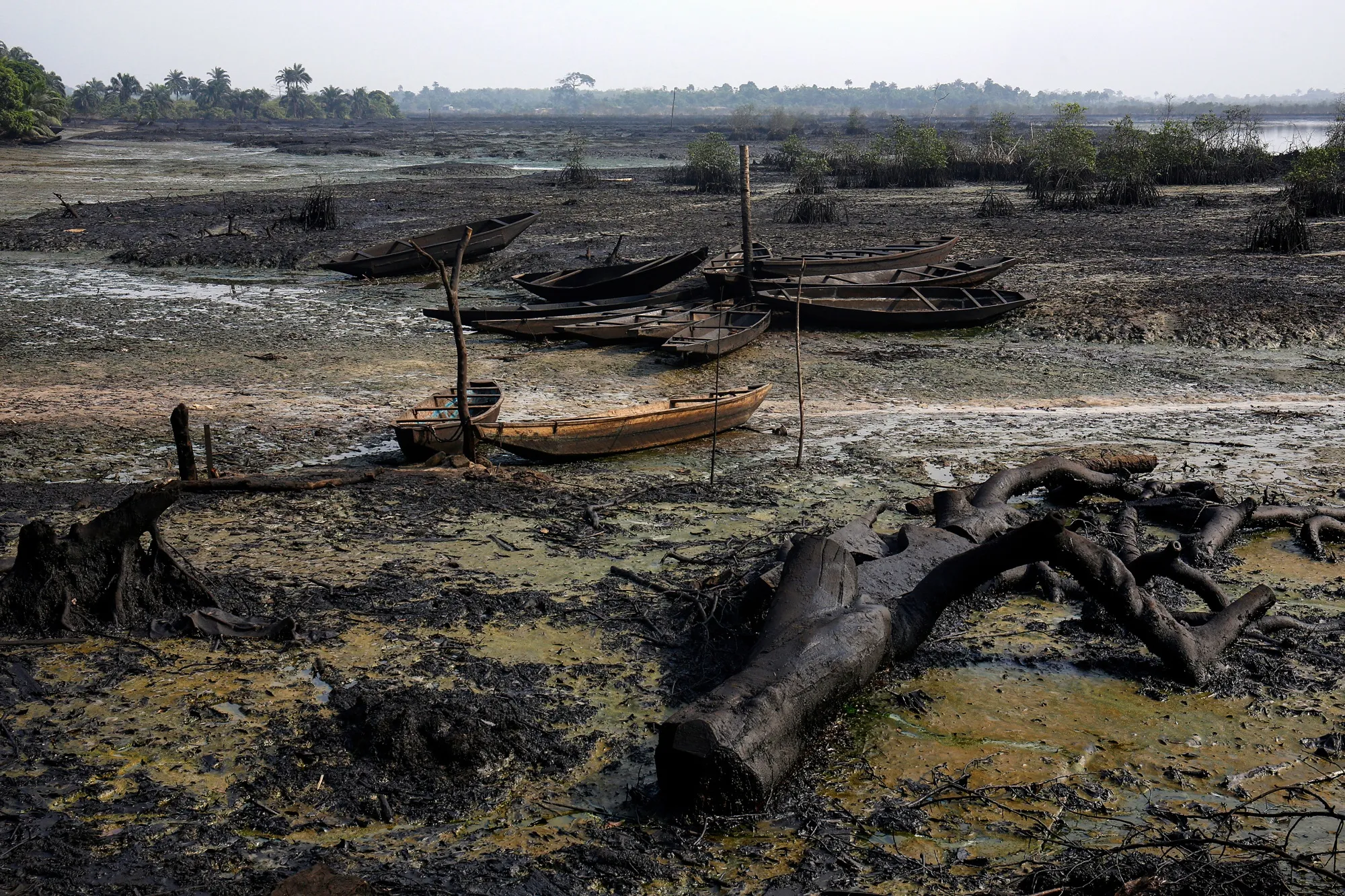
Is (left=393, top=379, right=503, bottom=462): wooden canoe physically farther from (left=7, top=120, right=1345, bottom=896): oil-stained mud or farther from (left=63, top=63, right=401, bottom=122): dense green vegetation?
(left=63, top=63, right=401, bottom=122): dense green vegetation

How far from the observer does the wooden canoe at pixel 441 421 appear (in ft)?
31.9

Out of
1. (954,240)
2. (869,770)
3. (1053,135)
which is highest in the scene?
(1053,135)

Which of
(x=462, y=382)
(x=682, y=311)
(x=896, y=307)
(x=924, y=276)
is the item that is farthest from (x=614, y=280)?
(x=462, y=382)

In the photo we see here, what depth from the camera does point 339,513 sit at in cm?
848

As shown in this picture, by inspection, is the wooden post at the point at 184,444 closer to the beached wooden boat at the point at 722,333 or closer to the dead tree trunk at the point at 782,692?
the dead tree trunk at the point at 782,692

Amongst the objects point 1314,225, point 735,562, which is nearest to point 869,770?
point 735,562

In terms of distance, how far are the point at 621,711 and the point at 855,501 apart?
3.93 meters

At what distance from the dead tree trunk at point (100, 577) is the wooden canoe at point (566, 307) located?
7.51 m

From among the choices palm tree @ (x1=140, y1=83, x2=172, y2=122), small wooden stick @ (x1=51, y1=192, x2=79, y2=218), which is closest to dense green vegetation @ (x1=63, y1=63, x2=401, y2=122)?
palm tree @ (x1=140, y1=83, x2=172, y2=122)

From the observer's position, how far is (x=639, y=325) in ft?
49.4

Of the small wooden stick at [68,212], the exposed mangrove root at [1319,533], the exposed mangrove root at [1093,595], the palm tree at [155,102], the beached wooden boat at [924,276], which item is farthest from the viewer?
the palm tree at [155,102]

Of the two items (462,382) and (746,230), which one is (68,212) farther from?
(462,382)

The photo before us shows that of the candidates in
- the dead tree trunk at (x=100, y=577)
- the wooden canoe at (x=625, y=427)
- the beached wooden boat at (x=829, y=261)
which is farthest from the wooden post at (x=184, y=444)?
the beached wooden boat at (x=829, y=261)

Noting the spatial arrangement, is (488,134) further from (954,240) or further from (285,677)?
(285,677)
